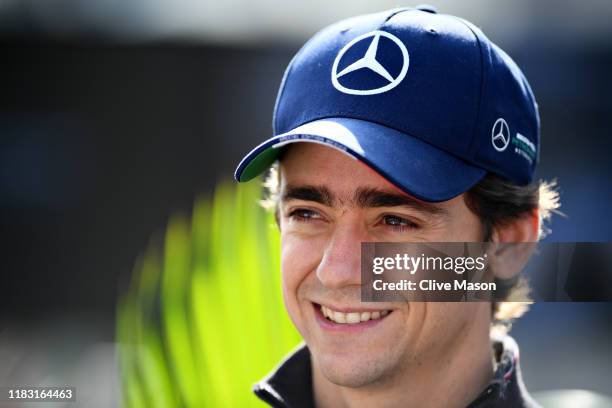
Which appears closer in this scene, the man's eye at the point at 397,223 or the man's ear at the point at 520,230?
the man's eye at the point at 397,223

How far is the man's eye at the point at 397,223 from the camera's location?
152 centimetres

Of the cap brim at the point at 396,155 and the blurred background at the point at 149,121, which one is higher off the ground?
the blurred background at the point at 149,121

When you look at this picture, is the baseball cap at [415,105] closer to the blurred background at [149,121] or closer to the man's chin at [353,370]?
the man's chin at [353,370]

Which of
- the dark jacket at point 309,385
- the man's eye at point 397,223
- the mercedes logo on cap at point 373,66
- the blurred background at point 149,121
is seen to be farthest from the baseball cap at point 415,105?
the blurred background at point 149,121

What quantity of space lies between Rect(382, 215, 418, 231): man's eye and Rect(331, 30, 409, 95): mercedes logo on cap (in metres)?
0.24

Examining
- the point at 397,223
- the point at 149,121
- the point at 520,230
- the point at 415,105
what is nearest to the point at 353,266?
the point at 397,223

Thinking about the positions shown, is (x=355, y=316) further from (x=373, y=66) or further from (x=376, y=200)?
(x=373, y=66)

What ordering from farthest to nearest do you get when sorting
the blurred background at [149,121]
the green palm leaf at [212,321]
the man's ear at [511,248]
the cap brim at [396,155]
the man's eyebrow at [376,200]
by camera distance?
the blurred background at [149,121], the green palm leaf at [212,321], the man's ear at [511,248], the man's eyebrow at [376,200], the cap brim at [396,155]

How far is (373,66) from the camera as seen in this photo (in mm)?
1487

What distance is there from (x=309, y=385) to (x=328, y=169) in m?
0.48

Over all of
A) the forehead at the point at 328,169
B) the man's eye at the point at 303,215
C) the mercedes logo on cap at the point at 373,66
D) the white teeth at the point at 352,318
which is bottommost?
the white teeth at the point at 352,318

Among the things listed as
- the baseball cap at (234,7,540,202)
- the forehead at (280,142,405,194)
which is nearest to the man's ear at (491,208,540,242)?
the baseball cap at (234,7,540,202)

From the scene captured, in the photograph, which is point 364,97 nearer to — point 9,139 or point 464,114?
point 464,114

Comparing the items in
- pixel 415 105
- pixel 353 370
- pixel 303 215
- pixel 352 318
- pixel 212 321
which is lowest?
pixel 353 370
